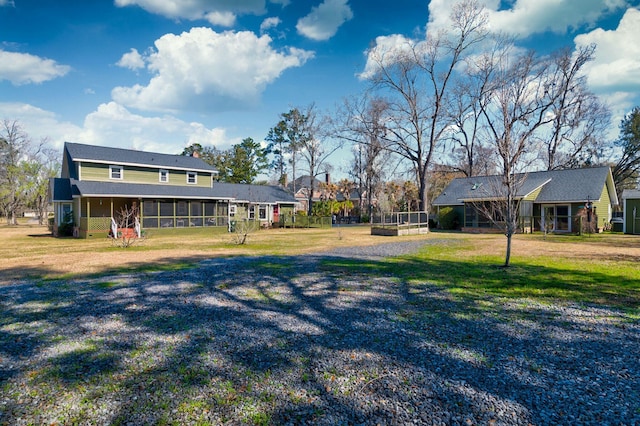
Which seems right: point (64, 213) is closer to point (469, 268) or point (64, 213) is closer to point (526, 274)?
point (469, 268)

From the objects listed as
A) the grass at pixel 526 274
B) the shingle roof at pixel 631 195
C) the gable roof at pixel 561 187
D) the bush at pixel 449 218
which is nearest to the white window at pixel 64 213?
the grass at pixel 526 274

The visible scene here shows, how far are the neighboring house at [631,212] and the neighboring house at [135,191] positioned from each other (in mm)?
25694

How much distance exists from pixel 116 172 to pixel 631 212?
35.8m

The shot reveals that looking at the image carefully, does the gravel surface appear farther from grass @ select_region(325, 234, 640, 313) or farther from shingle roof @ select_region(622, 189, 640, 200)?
shingle roof @ select_region(622, 189, 640, 200)

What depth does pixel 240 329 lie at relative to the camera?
512 centimetres

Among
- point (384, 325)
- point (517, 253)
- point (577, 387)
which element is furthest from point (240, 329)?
point (517, 253)

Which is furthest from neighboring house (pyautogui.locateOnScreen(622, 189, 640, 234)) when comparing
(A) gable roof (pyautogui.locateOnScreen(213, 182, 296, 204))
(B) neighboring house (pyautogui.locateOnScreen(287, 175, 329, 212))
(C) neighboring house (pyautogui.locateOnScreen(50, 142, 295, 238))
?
(B) neighboring house (pyautogui.locateOnScreen(287, 175, 329, 212))

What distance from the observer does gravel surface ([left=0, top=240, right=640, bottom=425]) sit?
9.95 ft

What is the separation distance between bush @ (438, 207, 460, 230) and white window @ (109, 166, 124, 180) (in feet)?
84.3

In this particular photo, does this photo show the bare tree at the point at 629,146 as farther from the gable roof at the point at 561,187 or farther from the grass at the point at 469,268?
the grass at the point at 469,268

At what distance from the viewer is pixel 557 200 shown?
2506 cm

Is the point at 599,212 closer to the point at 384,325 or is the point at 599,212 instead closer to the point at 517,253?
the point at 517,253

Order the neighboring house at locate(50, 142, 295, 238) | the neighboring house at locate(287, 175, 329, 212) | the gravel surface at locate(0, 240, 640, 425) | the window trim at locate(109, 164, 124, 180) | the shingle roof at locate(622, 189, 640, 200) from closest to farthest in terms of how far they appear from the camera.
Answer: the gravel surface at locate(0, 240, 640, 425), the neighboring house at locate(50, 142, 295, 238), the shingle roof at locate(622, 189, 640, 200), the window trim at locate(109, 164, 124, 180), the neighboring house at locate(287, 175, 329, 212)

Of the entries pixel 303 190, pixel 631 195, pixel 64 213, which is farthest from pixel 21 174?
pixel 631 195
